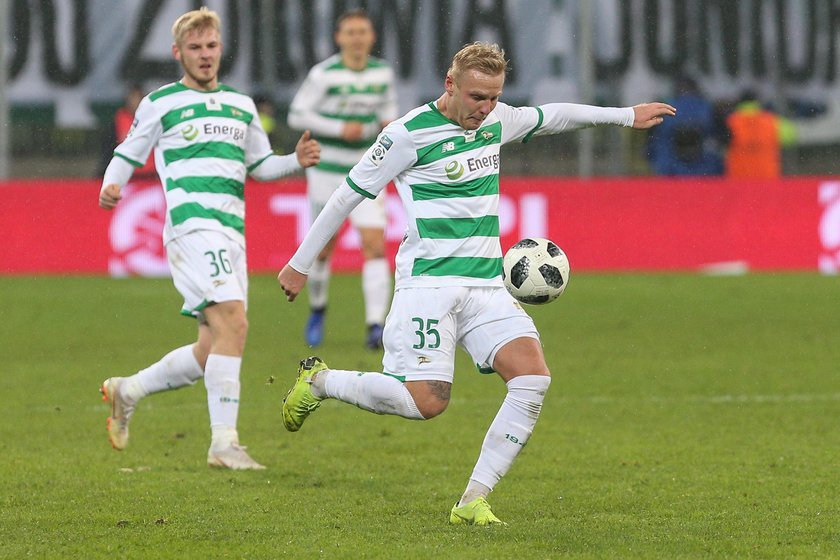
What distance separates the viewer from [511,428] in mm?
5812

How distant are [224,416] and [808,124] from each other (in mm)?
14066

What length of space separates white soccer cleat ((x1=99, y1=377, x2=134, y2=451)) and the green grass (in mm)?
129

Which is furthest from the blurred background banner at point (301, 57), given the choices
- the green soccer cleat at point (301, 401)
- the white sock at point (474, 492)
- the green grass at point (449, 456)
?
the white sock at point (474, 492)

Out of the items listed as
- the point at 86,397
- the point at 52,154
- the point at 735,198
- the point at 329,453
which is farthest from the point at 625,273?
the point at 329,453

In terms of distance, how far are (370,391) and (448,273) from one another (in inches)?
21.4

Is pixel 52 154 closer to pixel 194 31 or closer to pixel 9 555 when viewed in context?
pixel 194 31

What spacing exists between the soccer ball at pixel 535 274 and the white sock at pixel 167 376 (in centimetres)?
185

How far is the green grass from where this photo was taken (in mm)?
5484

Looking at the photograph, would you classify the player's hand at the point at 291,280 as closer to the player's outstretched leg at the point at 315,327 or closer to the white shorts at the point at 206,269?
the white shorts at the point at 206,269

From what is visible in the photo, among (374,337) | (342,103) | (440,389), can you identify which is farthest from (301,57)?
(440,389)

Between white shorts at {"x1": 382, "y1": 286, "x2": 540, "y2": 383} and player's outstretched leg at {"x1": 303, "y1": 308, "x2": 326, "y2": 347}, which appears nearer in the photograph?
white shorts at {"x1": 382, "y1": 286, "x2": 540, "y2": 383}

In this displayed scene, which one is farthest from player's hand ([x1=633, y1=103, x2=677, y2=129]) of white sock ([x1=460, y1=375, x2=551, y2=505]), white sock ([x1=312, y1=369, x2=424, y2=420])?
white sock ([x1=312, y1=369, x2=424, y2=420])

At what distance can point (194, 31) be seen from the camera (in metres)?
7.21

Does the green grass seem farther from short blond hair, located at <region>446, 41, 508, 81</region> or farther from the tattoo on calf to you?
short blond hair, located at <region>446, 41, 508, 81</region>
